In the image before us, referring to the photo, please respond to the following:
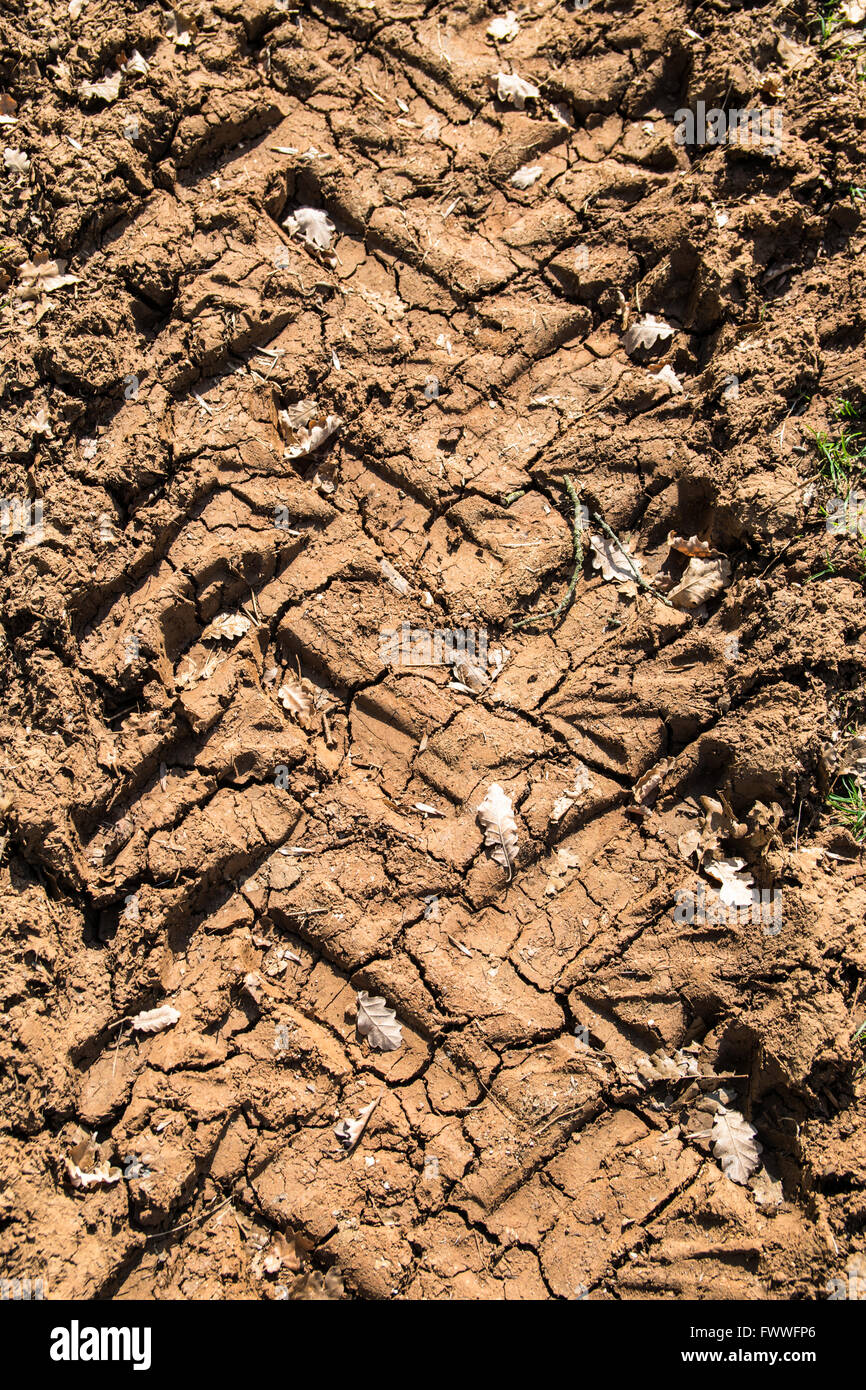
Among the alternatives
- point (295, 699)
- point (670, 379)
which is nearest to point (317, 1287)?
point (295, 699)

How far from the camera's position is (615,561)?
2750 millimetres

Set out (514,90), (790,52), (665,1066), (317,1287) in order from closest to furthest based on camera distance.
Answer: (317,1287), (665,1066), (790,52), (514,90)

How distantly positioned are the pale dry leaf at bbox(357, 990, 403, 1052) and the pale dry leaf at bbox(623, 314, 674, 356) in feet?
7.46

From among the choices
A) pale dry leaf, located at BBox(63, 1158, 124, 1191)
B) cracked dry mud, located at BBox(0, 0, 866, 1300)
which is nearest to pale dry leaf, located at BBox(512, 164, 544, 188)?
cracked dry mud, located at BBox(0, 0, 866, 1300)

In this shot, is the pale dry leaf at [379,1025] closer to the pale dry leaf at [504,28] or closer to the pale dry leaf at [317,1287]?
the pale dry leaf at [317,1287]

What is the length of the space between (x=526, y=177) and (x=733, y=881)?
8.22ft

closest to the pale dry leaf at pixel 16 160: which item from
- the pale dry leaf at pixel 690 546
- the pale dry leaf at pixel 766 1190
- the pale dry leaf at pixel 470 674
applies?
the pale dry leaf at pixel 470 674

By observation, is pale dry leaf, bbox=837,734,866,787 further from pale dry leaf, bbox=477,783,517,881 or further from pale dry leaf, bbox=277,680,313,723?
pale dry leaf, bbox=277,680,313,723

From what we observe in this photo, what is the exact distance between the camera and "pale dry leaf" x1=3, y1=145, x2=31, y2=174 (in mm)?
2840

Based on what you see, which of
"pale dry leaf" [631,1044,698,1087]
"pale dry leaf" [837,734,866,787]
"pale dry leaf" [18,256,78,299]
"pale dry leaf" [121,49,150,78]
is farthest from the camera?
"pale dry leaf" [121,49,150,78]

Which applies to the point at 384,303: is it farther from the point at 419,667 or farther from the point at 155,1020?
the point at 155,1020

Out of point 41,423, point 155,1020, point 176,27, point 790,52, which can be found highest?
point 790,52

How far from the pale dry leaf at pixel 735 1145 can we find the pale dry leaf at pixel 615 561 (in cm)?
158
